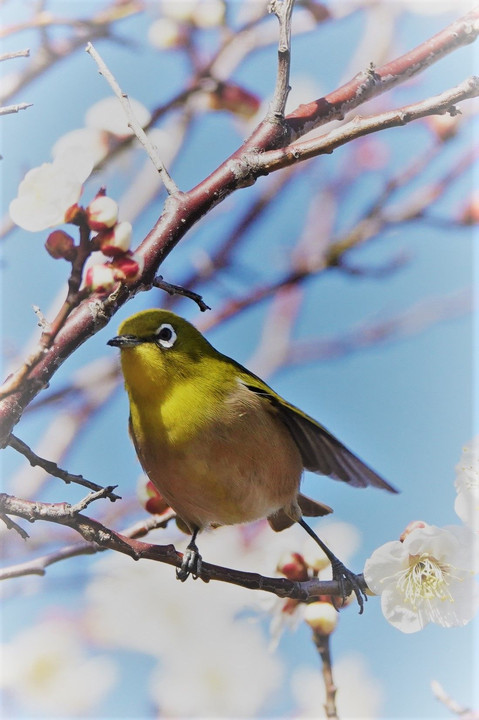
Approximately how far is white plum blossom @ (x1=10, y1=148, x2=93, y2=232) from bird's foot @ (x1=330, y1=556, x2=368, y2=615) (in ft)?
2.20

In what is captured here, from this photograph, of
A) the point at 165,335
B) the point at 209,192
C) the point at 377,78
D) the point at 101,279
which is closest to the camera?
the point at 101,279

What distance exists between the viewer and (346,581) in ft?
3.69

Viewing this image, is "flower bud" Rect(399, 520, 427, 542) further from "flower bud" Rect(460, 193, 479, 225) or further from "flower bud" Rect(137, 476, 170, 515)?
"flower bud" Rect(460, 193, 479, 225)

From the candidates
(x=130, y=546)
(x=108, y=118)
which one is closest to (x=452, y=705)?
(x=130, y=546)

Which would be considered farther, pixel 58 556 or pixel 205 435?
pixel 205 435

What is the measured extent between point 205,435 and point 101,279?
60 centimetres

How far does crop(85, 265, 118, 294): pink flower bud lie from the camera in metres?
0.82

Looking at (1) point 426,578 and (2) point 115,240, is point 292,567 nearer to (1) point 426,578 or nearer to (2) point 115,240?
(1) point 426,578

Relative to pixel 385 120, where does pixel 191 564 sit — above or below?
below

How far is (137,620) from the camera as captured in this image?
1.71 metres

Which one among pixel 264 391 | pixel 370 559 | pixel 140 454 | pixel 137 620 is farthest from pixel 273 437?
pixel 137 620

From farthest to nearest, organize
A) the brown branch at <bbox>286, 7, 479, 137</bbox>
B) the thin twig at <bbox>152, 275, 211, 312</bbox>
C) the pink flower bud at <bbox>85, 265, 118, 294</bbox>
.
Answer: the brown branch at <bbox>286, 7, 479, 137</bbox>
the thin twig at <bbox>152, 275, 211, 312</bbox>
the pink flower bud at <bbox>85, 265, 118, 294</bbox>

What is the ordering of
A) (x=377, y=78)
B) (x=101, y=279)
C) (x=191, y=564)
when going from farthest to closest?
1. (x=191, y=564)
2. (x=377, y=78)
3. (x=101, y=279)

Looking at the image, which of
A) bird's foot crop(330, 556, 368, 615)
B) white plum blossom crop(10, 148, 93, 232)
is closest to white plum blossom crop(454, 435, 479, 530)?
bird's foot crop(330, 556, 368, 615)
